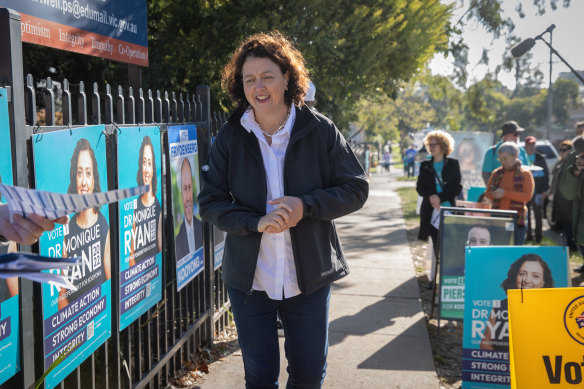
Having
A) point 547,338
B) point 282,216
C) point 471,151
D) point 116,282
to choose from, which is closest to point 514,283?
point 547,338

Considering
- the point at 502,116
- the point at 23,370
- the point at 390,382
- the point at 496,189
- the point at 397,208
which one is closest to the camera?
the point at 23,370

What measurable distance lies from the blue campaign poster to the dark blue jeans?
37.9 inches

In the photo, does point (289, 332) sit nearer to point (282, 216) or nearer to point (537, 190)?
point (282, 216)

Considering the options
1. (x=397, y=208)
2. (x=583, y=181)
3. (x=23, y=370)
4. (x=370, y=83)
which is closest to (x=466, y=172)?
(x=397, y=208)

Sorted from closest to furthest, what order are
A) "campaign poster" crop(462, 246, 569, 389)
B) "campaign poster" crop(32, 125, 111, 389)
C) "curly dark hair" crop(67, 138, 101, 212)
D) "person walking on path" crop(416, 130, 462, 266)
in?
1. "campaign poster" crop(32, 125, 111, 389)
2. "curly dark hair" crop(67, 138, 101, 212)
3. "campaign poster" crop(462, 246, 569, 389)
4. "person walking on path" crop(416, 130, 462, 266)

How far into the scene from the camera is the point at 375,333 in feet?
17.3

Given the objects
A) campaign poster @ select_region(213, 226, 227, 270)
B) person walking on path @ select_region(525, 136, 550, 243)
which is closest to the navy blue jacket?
campaign poster @ select_region(213, 226, 227, 270)

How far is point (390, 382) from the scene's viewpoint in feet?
13.9

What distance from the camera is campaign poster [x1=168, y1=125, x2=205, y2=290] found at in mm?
3969

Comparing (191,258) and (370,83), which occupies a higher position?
(370,83)

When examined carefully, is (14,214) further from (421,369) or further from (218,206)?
(421,369)

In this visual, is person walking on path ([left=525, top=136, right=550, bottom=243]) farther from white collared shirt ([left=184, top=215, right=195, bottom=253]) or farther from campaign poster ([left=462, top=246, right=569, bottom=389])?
white collared shirt ([left=184, top=215, right=195, bottom=253])

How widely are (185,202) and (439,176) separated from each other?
3530 millimetres

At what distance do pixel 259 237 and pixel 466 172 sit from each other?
36.3 feet
